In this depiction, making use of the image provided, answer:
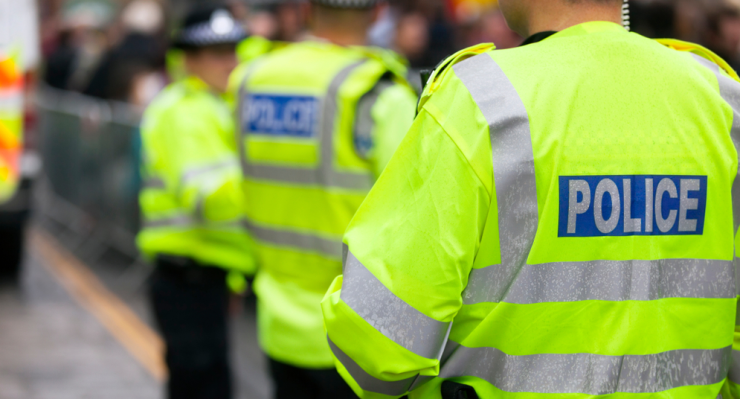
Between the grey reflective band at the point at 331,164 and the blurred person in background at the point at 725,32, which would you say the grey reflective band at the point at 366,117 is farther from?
the blurred person in background at the point at 725,32

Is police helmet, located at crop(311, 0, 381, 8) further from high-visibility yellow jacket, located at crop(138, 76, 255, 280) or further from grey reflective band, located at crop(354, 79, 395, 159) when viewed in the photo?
high-visibility yellow jacket, located at crop(138, 76, 255, 280)

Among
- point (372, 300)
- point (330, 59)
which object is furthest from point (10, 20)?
point (372, 300)

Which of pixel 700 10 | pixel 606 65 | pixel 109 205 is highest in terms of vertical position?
pixel 606 65

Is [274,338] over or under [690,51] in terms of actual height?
under

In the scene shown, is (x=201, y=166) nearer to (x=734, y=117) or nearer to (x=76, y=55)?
(x=734, y=117)

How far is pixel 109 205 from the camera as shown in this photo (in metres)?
8.10

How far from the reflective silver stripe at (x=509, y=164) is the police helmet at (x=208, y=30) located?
8.29ft

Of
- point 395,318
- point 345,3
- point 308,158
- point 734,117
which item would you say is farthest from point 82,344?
point 734,117

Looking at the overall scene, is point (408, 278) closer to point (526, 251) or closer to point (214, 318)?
point (526, 251)

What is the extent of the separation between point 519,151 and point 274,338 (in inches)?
60.4

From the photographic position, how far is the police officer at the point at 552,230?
154cm

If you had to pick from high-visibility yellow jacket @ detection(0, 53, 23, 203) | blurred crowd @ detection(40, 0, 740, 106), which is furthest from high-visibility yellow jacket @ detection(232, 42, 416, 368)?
high-visibility yellow jacket @ detection(0, 53, 23, 203)

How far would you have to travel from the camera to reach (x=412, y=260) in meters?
1.54

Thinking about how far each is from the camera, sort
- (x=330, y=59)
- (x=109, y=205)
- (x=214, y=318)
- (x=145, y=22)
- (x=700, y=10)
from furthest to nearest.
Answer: (x=145, y=22), (x=109, y=205), (x=700, y=10), (x=214, y=318), (x=330, y=59)
